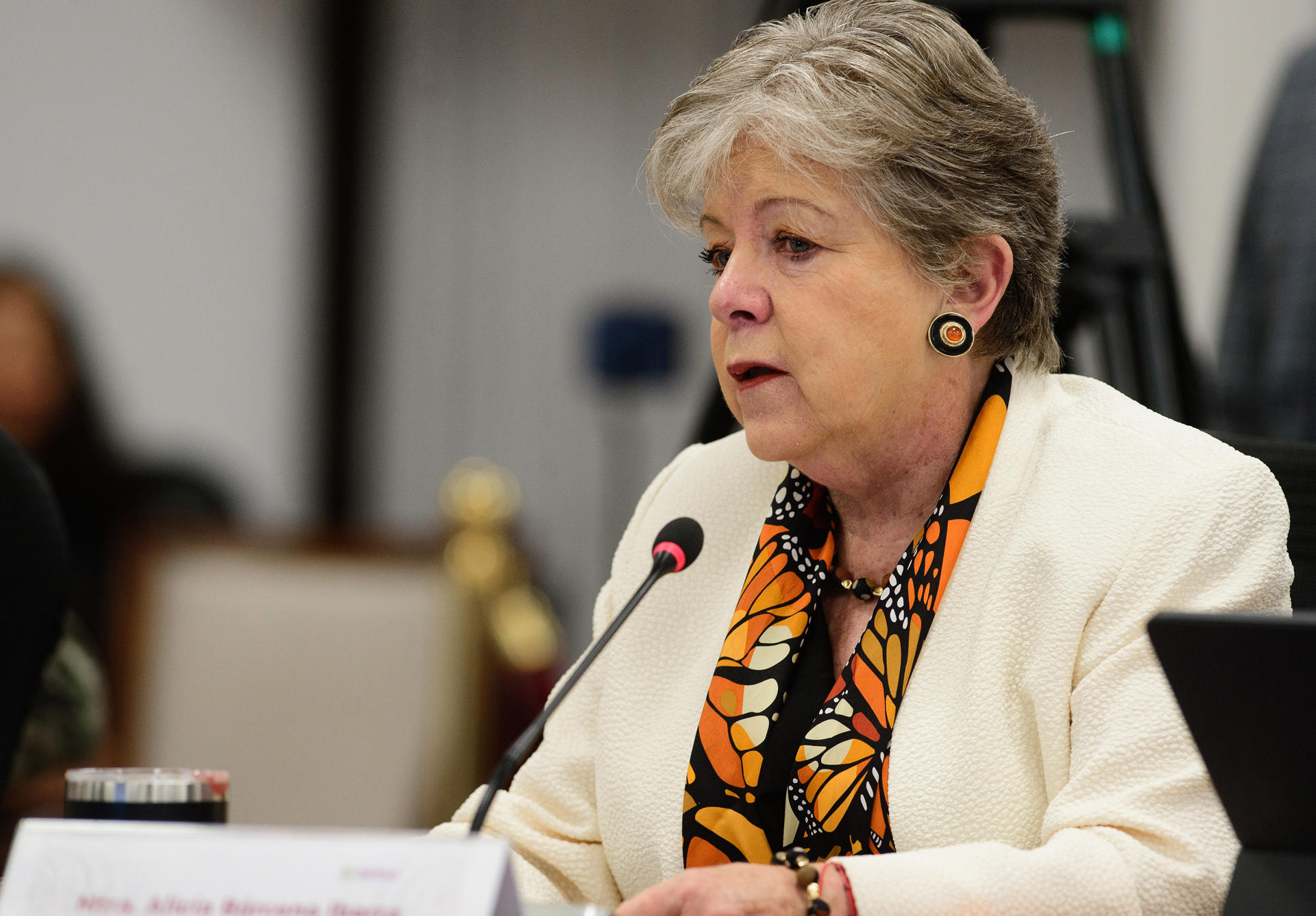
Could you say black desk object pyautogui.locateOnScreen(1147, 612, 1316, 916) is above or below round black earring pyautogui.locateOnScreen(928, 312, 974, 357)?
below

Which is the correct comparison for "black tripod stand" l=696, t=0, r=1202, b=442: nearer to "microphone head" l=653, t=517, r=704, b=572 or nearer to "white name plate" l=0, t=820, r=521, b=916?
"microphone head" l=653, t=517, r=704, b=572

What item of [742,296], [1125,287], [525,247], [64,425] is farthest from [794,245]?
[525,247]

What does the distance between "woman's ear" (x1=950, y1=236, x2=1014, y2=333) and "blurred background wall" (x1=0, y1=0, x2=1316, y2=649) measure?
3411 millimetres

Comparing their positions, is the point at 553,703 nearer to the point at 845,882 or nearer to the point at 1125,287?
the point at 845,882

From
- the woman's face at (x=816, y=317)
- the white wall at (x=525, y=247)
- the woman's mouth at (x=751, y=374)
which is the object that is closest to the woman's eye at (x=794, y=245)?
the woman's face at (x=816, y=317)

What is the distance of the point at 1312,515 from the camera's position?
1319 millimetres

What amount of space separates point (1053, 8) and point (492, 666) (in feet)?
4.25

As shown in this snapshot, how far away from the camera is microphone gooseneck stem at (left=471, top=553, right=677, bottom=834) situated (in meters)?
1.01

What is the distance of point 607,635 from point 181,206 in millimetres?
3997

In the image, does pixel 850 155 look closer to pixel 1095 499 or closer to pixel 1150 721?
pixel 1095 499

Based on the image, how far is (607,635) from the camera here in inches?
42.7

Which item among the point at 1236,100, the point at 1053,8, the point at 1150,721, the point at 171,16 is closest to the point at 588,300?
the point at 171,16

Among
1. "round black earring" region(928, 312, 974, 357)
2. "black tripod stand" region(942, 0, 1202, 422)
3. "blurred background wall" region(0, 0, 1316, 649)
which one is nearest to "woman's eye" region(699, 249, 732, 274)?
"round black earring" region(928, 312, 974, 357)

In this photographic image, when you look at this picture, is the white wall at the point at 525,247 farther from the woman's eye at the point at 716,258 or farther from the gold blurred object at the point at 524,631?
the woman's eye at the point at 716,258
